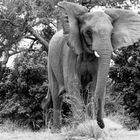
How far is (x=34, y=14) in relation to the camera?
19703 millimetres

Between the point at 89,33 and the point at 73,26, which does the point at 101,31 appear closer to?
the point at 89,33

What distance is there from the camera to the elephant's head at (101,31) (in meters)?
6.45

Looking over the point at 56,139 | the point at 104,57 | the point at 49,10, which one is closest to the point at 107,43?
the point at 104,57

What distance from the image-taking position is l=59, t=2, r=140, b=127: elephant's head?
21.1ft

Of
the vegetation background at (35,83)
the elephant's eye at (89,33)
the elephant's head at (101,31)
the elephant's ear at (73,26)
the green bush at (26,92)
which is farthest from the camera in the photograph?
the green bush at (26,92)

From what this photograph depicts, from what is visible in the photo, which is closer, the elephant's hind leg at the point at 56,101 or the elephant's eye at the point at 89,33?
the elephant's eye at the point at 89,33

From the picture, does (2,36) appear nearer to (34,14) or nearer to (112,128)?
(34,14)

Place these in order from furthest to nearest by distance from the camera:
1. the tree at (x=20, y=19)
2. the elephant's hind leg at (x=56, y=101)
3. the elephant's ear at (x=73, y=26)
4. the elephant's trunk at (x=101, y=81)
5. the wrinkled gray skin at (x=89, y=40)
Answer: the tree at (x=20, y=19)
the elephant's hind leg at (x=56, y=101)
the elephant's ear at (x=73, y=26)
the wrinkled gray skin at (x=89, y=40)
the elephant's trunk at (x=101, y=81)

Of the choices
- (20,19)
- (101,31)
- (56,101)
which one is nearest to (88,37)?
(101,31)

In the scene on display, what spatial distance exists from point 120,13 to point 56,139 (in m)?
2.73

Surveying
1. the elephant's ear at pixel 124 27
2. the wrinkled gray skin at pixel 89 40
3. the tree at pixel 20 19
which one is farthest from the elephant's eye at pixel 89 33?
the tree at pixel 20 19

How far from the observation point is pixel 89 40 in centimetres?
712

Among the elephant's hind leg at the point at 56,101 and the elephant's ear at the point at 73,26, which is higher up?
the elephant's ear at the point at 73,26

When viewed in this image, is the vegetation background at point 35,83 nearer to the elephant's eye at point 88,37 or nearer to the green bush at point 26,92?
the green bush at point 26,92
